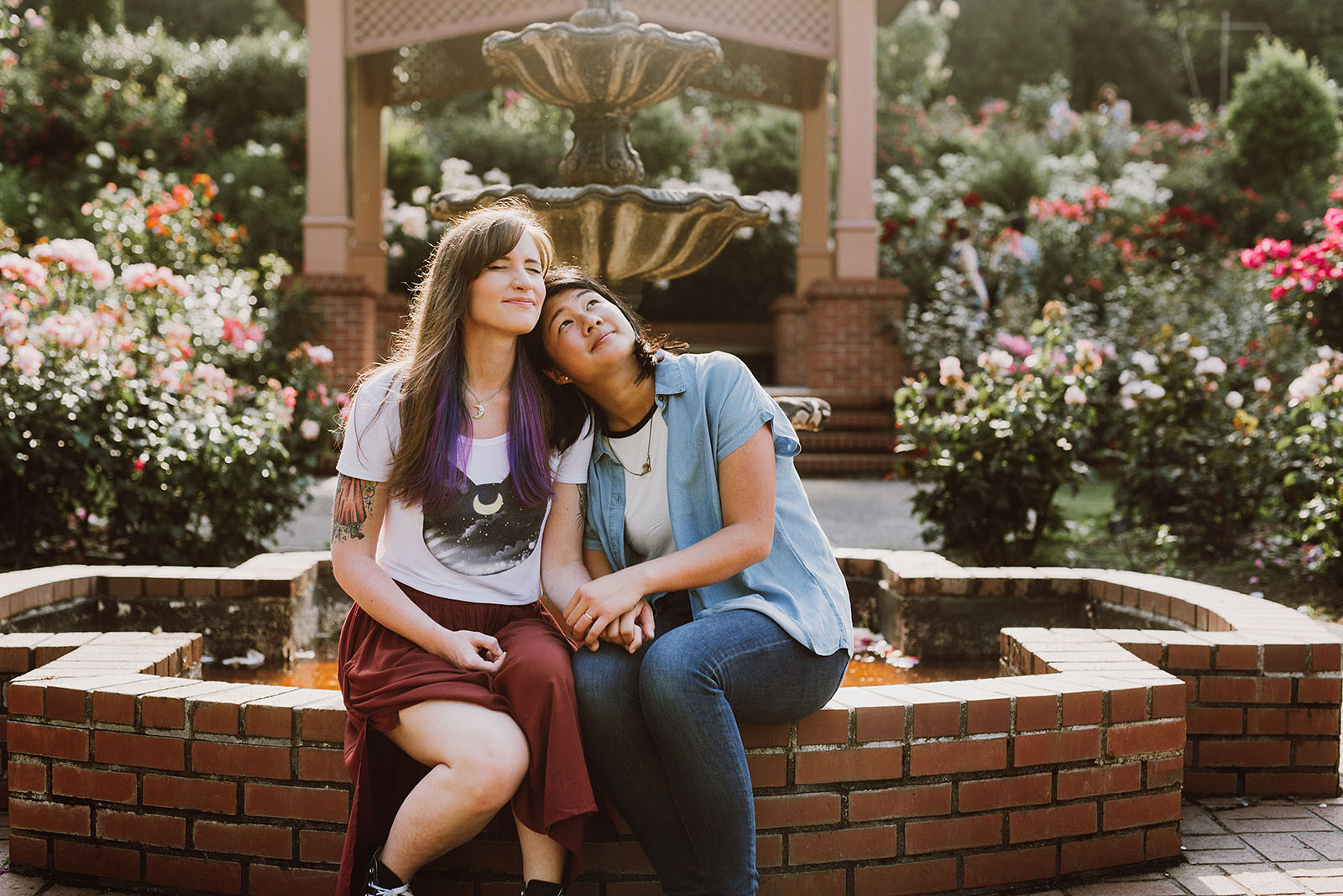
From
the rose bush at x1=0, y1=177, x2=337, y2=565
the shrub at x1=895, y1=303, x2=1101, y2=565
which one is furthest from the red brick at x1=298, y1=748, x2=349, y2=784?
the shrub at x1=895, y1=303, x2=1101, y2=565

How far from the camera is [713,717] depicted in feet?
6.50

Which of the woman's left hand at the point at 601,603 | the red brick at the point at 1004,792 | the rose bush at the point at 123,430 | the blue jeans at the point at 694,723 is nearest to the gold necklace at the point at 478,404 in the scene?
the woman's left hand at the point at 601,603

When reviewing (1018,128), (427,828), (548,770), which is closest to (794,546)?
(548,770)

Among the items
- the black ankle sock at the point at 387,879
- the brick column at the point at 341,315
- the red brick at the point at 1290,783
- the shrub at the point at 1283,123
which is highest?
the shrub at the point at 1283,123

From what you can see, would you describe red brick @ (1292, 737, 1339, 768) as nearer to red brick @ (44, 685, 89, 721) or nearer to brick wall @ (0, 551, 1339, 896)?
brick wall @ (0, 551, 1339, 896)

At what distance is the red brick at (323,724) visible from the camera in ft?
7.09

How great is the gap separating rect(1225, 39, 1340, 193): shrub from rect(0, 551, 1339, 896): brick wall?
55.4ft

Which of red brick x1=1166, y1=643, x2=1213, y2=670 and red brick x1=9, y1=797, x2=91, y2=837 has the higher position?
red brick x1=1166, y1=643, x2=1213, y2=670

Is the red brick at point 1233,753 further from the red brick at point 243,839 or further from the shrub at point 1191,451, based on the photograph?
the shrub at point 1191,451

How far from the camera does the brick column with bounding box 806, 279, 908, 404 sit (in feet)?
33.7

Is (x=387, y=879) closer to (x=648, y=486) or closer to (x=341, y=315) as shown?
(x=648, y=486)

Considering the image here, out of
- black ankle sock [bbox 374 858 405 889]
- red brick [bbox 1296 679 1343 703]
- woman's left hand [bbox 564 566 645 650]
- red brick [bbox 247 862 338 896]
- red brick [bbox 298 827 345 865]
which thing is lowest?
red brick [bbox 247 862 338 896]

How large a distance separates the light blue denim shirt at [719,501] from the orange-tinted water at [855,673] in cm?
134

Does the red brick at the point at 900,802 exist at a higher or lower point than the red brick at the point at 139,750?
lower
